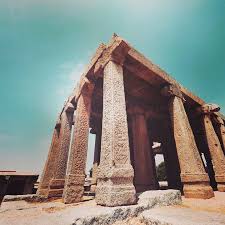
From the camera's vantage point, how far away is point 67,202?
13.5 ft

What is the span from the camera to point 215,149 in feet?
22.8

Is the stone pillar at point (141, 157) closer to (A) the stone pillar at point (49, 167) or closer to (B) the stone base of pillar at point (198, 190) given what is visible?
(B) the stone base of pillar at point (198, 190)

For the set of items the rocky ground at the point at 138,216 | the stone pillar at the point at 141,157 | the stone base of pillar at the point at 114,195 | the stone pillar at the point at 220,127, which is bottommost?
the rocky ground at the point at 138,216

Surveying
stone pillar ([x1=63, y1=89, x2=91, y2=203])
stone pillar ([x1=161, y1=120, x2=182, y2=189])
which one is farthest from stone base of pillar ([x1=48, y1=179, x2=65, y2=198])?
stone pillar ([x1=161, y1=120, x2=182, y2=189])

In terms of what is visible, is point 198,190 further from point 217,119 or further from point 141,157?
point 217,119

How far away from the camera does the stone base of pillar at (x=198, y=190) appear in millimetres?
4191

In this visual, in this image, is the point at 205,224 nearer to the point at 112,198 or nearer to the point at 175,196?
the point at 112,198

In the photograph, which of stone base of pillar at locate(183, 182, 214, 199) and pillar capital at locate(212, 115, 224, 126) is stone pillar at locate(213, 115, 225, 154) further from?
stone base of pillar at locate(183, 182, 214, 199)

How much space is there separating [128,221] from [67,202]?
2.51 m

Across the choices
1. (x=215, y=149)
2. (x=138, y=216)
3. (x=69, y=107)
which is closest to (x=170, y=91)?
(x=215, y=149)

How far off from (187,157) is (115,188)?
3.10 metres

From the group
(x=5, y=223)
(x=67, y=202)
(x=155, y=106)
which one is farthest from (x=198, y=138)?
(x=5, y=223)

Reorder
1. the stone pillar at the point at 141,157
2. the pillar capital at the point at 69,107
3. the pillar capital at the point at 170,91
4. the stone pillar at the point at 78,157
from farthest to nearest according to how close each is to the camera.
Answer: the pillar capital at the point at 69,107, the stone pillar at the point at 141,157, the pillar capital at the point at 170,91, the stone pillar at the point at 78,157

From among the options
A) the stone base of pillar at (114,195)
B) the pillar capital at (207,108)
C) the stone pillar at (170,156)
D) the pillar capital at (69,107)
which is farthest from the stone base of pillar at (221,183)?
the pillar capital at (69,107)
